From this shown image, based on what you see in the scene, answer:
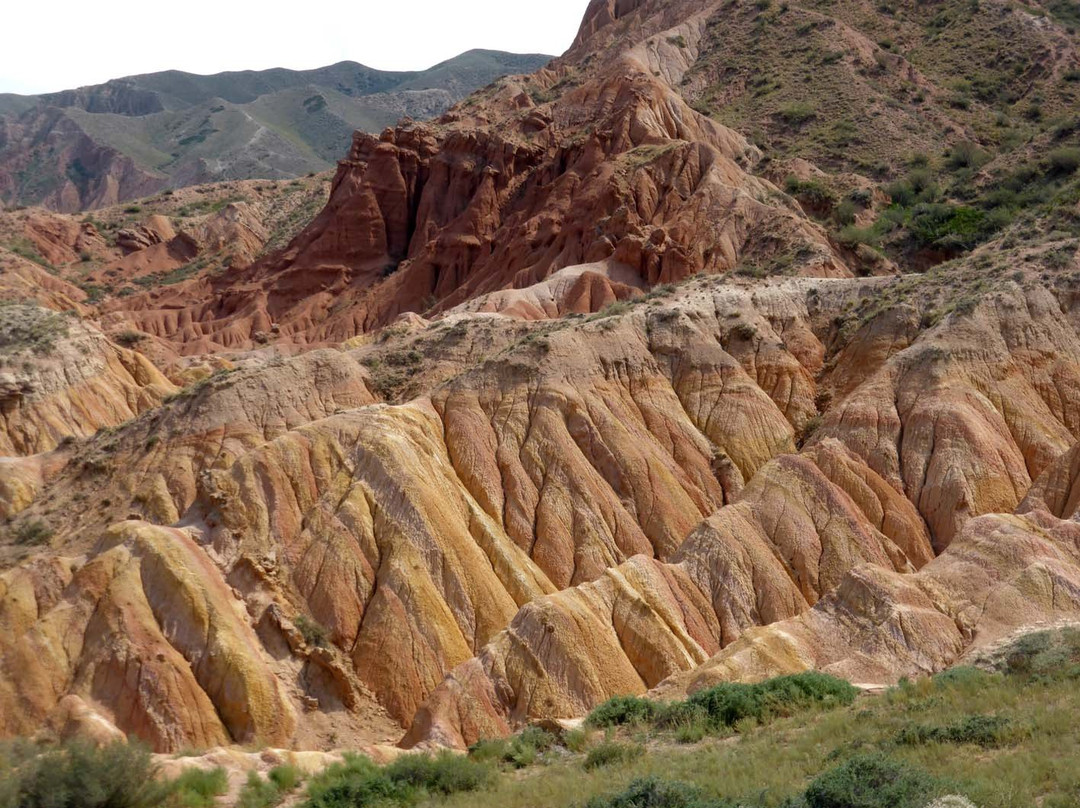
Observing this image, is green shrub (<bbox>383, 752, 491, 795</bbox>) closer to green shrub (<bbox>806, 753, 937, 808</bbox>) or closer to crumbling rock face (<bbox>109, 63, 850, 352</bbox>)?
green shrub (<bbox>806, 753, 937, 808</bbox>)

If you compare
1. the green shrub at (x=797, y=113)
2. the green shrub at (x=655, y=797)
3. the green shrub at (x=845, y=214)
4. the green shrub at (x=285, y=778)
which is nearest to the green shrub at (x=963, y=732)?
the green shrub at (x=655, y=797)

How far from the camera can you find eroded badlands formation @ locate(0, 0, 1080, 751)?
88.5 feet

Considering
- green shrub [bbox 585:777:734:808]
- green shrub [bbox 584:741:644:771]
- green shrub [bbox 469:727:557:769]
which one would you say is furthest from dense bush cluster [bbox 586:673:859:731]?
green shrub [bbox 585:777:734:808]

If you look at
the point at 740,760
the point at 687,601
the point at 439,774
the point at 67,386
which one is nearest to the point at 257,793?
the point at 439,774

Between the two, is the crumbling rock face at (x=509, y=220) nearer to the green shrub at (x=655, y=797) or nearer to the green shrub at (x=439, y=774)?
the green shrub at (x=439, y=774)

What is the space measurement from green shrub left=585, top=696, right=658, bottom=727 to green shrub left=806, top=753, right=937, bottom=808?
7033 millimetres

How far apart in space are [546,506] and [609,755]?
18207 mm

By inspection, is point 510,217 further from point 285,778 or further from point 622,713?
point 285,778

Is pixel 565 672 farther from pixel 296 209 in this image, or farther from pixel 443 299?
Result: pixel 296 209

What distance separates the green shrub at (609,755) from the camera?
18828 mm

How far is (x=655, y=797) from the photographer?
1507cm

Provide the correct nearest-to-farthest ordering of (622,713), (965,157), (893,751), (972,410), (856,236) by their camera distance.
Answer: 1. (893,751)
2. (622,713)
3. (972,410)
4. (856,236)
5. (965,157)

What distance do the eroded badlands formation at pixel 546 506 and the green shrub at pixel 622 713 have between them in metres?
2.49

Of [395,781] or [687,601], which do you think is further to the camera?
[687,601]
